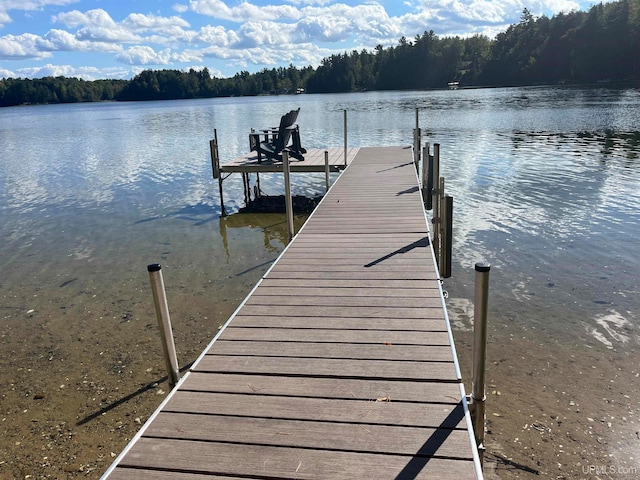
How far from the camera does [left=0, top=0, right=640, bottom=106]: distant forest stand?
A: 75.4 metres

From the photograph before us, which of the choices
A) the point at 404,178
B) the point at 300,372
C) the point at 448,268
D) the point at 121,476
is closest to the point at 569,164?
the point at 404,178

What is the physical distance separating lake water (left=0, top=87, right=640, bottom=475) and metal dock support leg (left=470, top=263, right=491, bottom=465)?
3.90 ft

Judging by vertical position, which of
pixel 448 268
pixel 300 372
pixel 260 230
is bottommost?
pixel 260 230

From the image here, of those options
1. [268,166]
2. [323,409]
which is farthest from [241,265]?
[323,409]

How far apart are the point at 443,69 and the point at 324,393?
392 ft

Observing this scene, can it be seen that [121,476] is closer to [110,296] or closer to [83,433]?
[83,433]

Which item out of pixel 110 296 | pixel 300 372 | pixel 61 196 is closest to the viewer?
pixel 300 372

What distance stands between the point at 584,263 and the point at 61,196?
1466cm

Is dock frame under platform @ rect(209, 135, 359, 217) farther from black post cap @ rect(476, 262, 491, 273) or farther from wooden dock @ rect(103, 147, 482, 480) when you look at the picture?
black post cap @ rect(476, 262, 491, 273)

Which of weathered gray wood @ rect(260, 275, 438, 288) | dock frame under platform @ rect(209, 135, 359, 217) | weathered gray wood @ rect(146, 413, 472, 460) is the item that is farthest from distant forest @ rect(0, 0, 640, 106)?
weathered gray wood @ rect(146, 413, 472, 460)

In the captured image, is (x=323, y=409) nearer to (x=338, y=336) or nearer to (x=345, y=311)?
(x=338, y=336)

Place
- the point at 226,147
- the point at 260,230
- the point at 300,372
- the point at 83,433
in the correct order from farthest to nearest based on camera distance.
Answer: the point at 226,147 → the point at 260,230 → the point at 83,433 → the point at 300,372

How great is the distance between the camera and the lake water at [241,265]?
5.39 m

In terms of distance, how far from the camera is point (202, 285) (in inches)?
314
